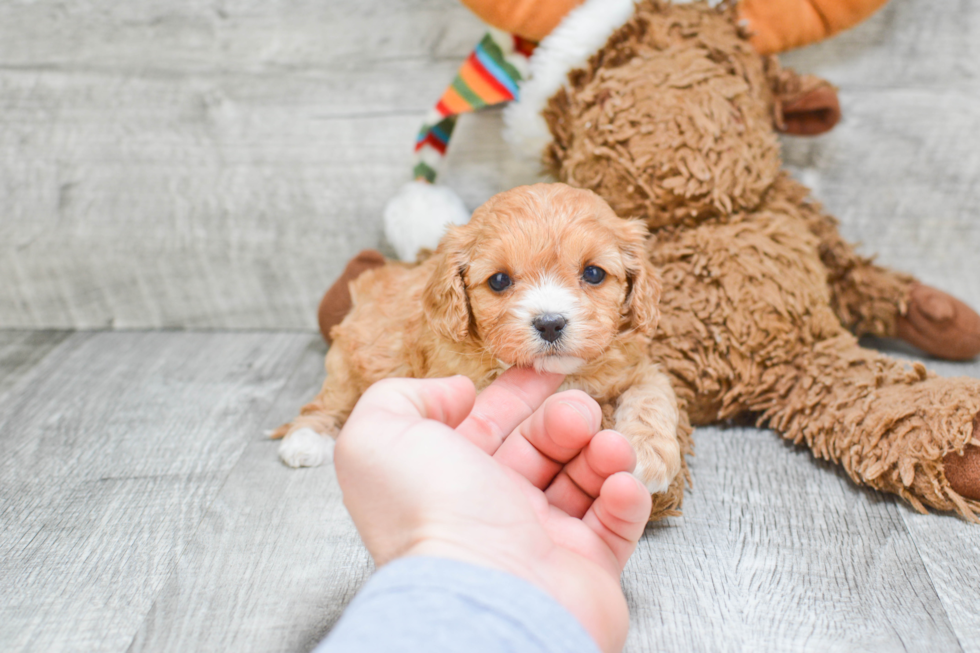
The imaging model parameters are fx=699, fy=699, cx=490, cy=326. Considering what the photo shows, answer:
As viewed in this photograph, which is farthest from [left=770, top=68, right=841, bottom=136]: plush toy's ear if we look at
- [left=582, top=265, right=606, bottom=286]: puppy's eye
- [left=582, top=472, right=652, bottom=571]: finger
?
[left=582, top=472, right=652, bottom=571]: finger

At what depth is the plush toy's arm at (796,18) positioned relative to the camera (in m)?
2.08

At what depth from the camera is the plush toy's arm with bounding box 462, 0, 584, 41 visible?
2010 mm

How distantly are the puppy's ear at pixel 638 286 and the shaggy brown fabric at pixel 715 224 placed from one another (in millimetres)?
305

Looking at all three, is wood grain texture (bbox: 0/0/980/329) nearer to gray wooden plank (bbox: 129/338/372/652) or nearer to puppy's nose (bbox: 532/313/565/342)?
puppy's nose (bbox: 532/313/565/342)

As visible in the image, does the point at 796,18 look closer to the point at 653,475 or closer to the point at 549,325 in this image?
the point at 549,325

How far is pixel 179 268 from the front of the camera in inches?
113

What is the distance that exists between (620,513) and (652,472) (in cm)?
18

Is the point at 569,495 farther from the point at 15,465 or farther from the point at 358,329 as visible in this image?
the point at 15,465

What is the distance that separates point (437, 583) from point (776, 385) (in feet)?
4.23

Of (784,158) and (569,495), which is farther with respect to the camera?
(784,158)

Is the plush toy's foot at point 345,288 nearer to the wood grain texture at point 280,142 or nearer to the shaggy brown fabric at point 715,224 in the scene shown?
the wood grain texture at point 280,142

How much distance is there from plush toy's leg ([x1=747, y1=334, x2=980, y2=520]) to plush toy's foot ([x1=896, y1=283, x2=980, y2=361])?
0.55 metres

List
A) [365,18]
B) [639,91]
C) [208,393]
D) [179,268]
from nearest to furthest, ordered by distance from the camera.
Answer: [639,91] < [208,393] < [365,18] < [179,268]

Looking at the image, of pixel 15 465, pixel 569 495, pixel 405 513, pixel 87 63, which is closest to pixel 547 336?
pixel 569 495
